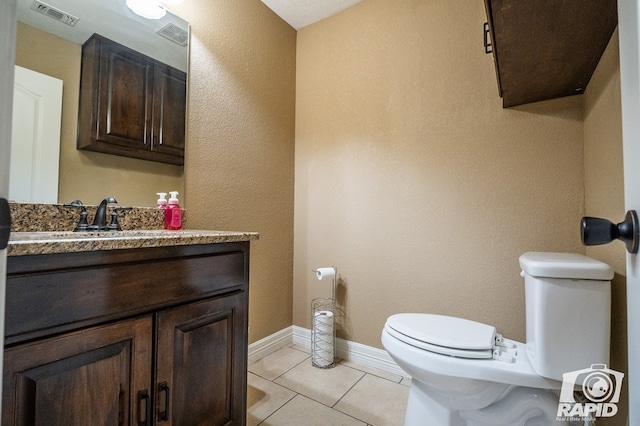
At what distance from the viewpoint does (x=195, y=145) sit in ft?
5.18

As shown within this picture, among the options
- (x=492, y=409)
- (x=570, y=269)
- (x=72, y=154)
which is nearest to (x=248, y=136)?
(x=72, y=154)

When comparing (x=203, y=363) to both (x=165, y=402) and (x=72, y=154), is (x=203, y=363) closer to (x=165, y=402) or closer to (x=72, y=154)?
(x=165, y=402)

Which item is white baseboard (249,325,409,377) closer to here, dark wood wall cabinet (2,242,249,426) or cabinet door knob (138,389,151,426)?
dark wood wall cabinet (2,242,249,426)

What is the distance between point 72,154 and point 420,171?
1.68 meters

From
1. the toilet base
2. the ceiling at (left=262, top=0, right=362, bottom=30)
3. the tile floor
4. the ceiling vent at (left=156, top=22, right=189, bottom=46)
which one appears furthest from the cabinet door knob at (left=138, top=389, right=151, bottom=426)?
the ceiling at (left=262, top=0, right=362, bottom=30)

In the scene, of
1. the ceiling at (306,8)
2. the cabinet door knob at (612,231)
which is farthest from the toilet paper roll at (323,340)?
the ceiling at (306,8)

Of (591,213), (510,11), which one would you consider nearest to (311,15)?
(510,11)

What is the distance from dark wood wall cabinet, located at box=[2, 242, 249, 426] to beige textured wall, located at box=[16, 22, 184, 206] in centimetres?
64

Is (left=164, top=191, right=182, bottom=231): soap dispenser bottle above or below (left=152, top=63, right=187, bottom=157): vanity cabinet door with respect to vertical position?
below

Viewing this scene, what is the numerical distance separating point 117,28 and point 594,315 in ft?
7.13

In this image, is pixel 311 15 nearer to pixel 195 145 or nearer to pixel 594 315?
pixel 195 145

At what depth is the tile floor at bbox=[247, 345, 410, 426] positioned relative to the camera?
4.35 ft

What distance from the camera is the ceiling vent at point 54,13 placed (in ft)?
3.71

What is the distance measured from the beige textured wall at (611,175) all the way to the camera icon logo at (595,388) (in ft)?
0.08
